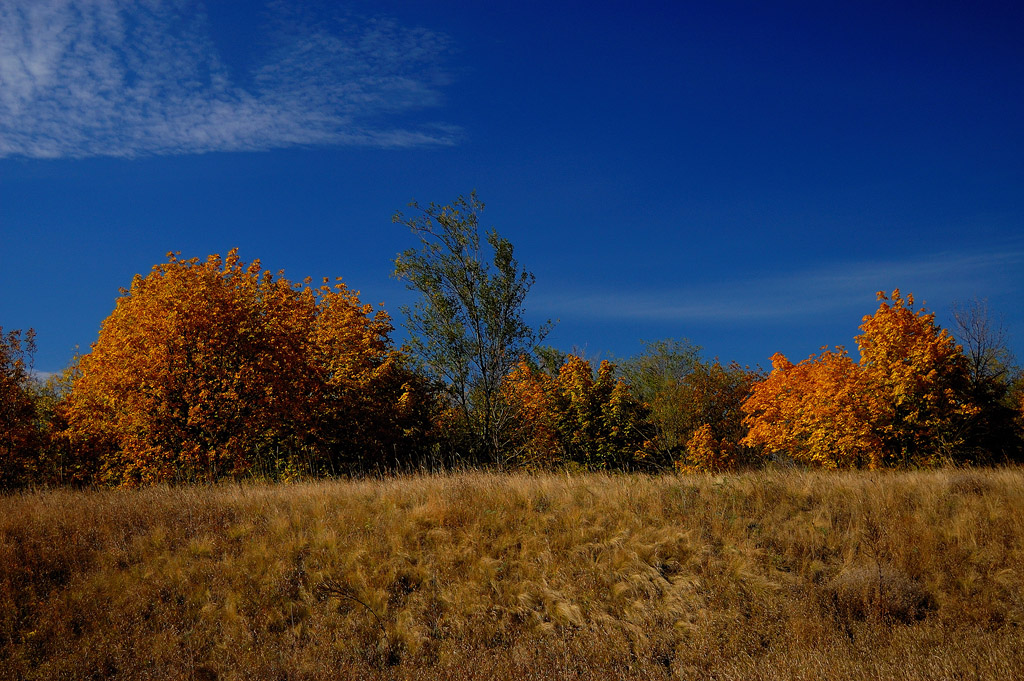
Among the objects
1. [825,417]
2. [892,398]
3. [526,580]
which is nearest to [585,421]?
[825,417]

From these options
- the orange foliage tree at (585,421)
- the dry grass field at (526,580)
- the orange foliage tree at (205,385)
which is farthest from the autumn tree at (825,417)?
the orange foliage tree at (205,385)

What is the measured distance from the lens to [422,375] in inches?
1340

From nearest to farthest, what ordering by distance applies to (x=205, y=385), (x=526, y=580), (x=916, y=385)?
(x=526, y=580) < (x=205, y=385) < (x=916, y=385)

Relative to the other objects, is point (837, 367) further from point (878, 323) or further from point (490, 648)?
point (490, 648)

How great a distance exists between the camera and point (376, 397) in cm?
3162

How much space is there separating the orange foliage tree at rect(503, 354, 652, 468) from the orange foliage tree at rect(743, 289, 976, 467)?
1021cm

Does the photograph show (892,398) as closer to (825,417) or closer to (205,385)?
(825,417)

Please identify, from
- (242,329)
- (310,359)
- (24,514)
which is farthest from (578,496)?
(310,359)

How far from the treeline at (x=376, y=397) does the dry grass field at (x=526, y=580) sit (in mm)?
6044

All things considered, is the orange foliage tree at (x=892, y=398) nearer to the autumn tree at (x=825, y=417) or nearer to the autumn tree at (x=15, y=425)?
the autumn tree at (x=825, y=417)

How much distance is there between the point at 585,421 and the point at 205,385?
2240 centimetres

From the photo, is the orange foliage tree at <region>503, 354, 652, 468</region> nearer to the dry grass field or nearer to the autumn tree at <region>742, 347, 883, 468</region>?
the autumn tree at <region>742, 347, 883, 468</region>

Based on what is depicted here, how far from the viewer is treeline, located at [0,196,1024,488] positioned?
79.6 feet

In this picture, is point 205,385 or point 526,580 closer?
point 526,580
